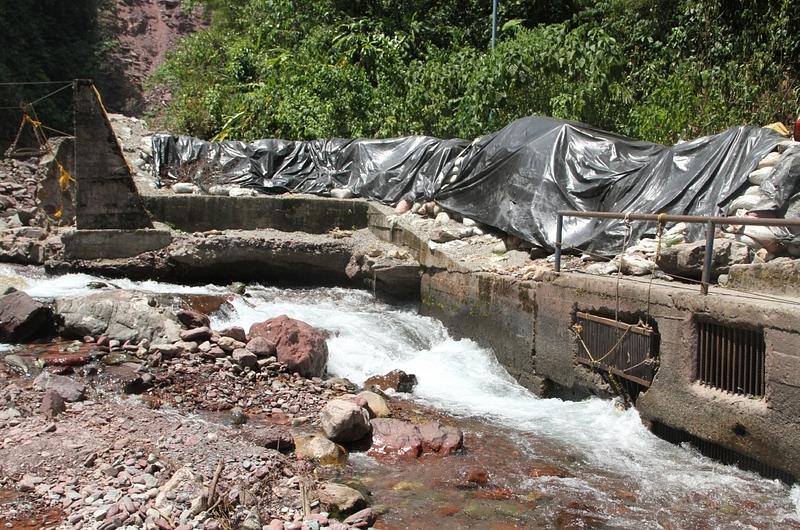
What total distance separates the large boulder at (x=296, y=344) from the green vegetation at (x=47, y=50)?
15.1 meters

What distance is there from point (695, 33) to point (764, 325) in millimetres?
11923

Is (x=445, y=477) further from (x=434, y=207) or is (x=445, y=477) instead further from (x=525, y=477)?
(x=434, y=207)

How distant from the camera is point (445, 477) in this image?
596 cm

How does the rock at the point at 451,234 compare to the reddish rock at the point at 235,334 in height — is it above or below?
above

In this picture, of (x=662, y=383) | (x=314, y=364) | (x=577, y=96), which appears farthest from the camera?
(x=577, y=96)

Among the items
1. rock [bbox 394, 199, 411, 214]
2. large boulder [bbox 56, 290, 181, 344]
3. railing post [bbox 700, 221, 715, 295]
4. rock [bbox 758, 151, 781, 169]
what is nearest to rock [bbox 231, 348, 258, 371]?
large boulder [bbox 56, 290, 181, 344]

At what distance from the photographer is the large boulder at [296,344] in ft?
26.9

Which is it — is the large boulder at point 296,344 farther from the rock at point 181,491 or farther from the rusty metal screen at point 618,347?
the rock at point 181,491

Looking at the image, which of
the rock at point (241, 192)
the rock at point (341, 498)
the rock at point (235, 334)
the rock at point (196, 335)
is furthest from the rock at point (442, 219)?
the rock at point (341, 498)

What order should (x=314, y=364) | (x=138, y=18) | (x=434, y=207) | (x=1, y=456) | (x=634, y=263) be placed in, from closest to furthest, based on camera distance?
1. (x=1, y=456)
2. (x=634, y=263)
3. (x=314, y=364)
4. (x=434, y=207)
5. (x=138, y=18)

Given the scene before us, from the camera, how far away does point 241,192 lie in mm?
13984

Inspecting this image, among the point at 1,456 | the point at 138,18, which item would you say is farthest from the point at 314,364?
the point at 138,18

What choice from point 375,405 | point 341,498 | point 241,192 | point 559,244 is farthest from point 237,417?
→ point 241,192

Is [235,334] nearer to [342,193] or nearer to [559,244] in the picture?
[559,244]
